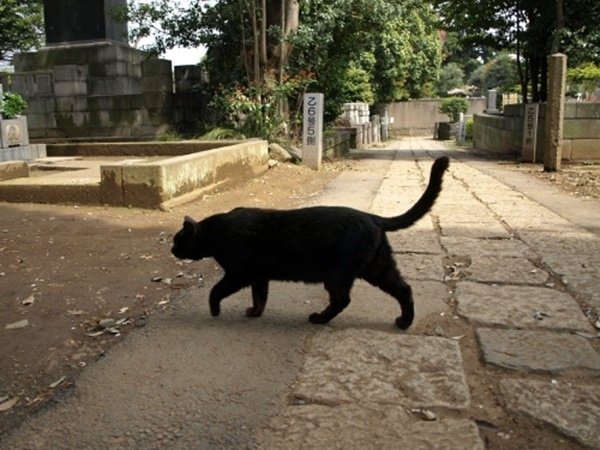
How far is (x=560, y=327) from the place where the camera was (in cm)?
293

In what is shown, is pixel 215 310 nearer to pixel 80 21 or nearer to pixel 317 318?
pixel 317 318

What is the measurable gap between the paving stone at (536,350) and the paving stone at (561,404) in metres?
0.17

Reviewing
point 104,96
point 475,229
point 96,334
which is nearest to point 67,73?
point 104,96

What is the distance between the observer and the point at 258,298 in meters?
3.12

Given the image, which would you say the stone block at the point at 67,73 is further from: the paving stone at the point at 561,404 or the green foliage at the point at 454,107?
the green foliage at the point at 454,107

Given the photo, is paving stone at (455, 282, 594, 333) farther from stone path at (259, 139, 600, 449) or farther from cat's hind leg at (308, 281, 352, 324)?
cat's hind leg at (308, 281, 352, 324)

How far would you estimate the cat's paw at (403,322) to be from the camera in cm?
294

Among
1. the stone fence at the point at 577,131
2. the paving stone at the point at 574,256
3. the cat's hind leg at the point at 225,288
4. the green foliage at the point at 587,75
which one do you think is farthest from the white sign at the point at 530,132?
the cat's hind leg at the point at 225,288

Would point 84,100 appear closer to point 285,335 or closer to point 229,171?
point 229,171

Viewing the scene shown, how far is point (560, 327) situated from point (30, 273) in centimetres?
337

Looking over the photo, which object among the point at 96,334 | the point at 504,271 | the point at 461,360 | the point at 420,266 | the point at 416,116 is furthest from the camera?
the point at 416,116

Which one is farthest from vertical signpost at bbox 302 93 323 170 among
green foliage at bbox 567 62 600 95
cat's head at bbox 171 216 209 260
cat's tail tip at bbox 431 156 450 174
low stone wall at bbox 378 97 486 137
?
low stone wall at bbox 378 97 486 137

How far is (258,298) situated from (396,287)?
2.45ft

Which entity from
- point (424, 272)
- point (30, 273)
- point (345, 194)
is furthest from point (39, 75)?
point (424, 272)
